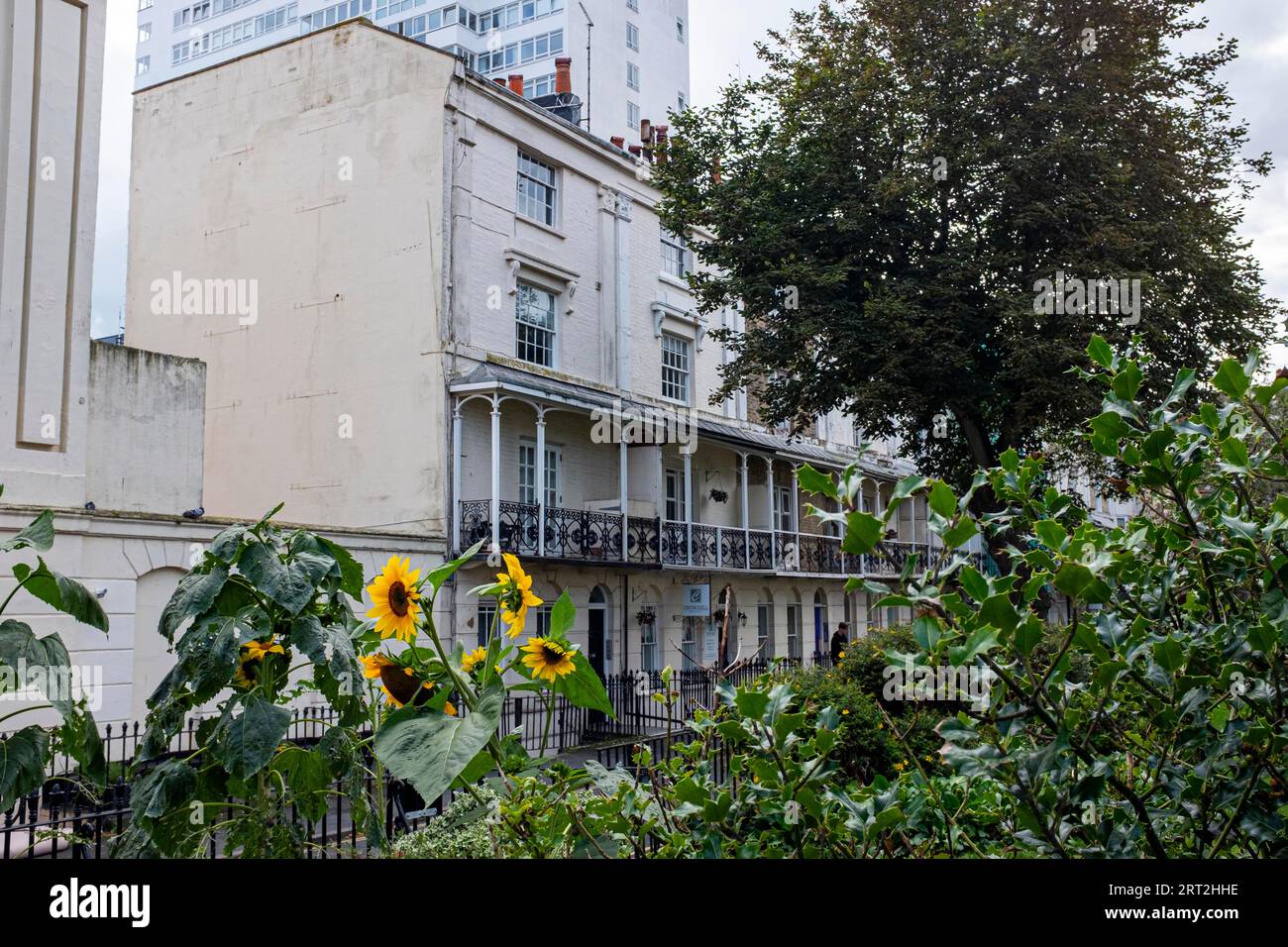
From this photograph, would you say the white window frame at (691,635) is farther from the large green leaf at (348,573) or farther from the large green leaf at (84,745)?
the large green leaf at (348,573)

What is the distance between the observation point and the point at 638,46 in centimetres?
5578

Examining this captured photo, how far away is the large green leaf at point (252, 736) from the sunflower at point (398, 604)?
0.36 metres

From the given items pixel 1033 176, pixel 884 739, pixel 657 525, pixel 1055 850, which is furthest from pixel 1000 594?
pixel 657 525

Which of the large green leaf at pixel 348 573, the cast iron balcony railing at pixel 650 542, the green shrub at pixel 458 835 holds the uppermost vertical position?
the cast iron balcony railing at pixel 650 542

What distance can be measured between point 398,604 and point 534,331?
909 inches

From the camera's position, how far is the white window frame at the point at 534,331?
971 inches

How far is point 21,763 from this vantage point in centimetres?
320

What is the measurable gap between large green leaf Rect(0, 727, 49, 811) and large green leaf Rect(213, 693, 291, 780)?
840mm

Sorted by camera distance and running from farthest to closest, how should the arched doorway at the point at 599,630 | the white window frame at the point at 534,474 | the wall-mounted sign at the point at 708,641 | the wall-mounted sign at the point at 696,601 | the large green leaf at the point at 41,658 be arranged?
1. the wall-mounted sign at the point at 708,641
2. the wall-mounted sign at the point at 696,601
3. the arched doorway at the point at 599,630
4. the white window frame at the point at 534,474
5. the large green leaf at the point at 41,658

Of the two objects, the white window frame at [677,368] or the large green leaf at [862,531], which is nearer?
the large green leaf at [862,531]

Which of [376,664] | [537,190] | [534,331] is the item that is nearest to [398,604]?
[376,664]

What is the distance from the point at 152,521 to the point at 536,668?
1575 cm

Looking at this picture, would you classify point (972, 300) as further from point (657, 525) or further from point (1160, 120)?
point (657, 525)

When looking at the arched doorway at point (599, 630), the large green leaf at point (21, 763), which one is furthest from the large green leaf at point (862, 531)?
the arched doorway at point (599, 630)
